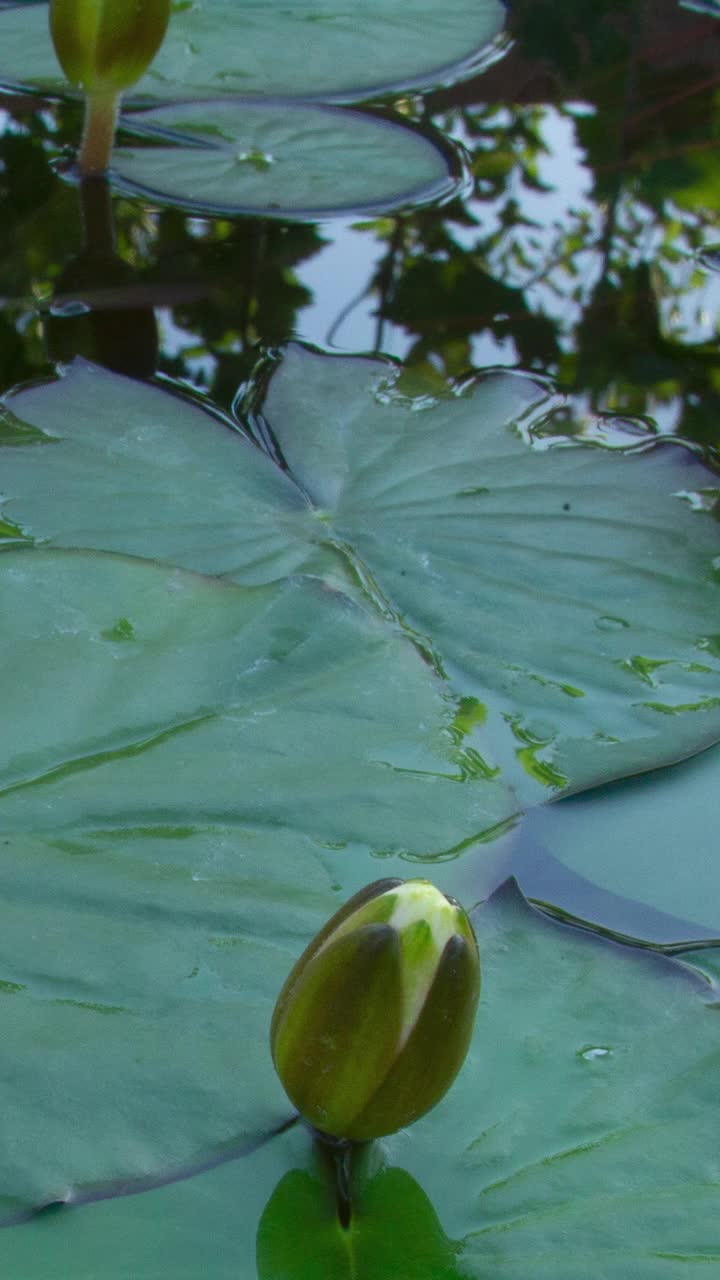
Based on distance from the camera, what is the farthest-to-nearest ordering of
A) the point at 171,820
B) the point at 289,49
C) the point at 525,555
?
the point at 289,49 < the point at 525,555 < the point at 171,820

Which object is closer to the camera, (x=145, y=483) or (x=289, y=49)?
(x=145, y=483)

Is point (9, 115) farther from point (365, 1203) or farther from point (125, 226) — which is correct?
point (365, 1203)

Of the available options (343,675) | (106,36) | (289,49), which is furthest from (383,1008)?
(289,49)

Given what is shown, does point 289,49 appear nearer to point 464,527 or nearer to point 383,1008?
point 464,527

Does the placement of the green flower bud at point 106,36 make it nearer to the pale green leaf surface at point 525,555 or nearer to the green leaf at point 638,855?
the pale green leaf surface at point 525,555

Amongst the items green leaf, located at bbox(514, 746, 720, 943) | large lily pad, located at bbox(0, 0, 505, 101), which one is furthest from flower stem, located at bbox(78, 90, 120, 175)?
green leaf, located at bbox(514, 746, 720, 943)
